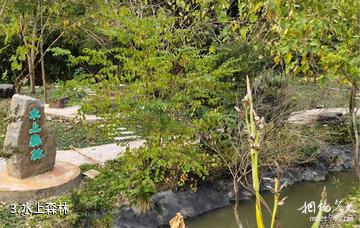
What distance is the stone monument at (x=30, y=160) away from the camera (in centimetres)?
613

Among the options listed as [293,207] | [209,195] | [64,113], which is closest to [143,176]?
[209,195]

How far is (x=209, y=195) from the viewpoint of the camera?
24.8 ft

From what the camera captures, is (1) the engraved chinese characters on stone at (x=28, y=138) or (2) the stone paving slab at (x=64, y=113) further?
(2) the stone paving slab at (x=64, y=113)

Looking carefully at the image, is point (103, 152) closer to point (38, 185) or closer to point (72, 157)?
point (72, 157)

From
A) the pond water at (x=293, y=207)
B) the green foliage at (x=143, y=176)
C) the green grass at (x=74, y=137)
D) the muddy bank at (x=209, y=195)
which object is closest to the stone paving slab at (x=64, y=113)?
the green grass at (x=74, y=137)

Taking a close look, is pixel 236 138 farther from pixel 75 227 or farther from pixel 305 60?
pixel 305 60

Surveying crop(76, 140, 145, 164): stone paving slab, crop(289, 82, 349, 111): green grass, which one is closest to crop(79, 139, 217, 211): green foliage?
crop(76, 140, 145, 164): stone paving slab

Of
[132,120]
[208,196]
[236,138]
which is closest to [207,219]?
[208,196]

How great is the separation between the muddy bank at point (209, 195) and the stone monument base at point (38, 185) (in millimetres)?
886

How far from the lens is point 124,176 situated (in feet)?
23.1

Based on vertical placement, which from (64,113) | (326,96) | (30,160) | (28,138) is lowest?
(64,113)

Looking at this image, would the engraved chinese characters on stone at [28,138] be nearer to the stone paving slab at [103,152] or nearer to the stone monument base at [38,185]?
the stone monument base at [38,185]

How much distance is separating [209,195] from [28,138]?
9.75 ft

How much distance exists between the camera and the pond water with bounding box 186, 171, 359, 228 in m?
7.05
